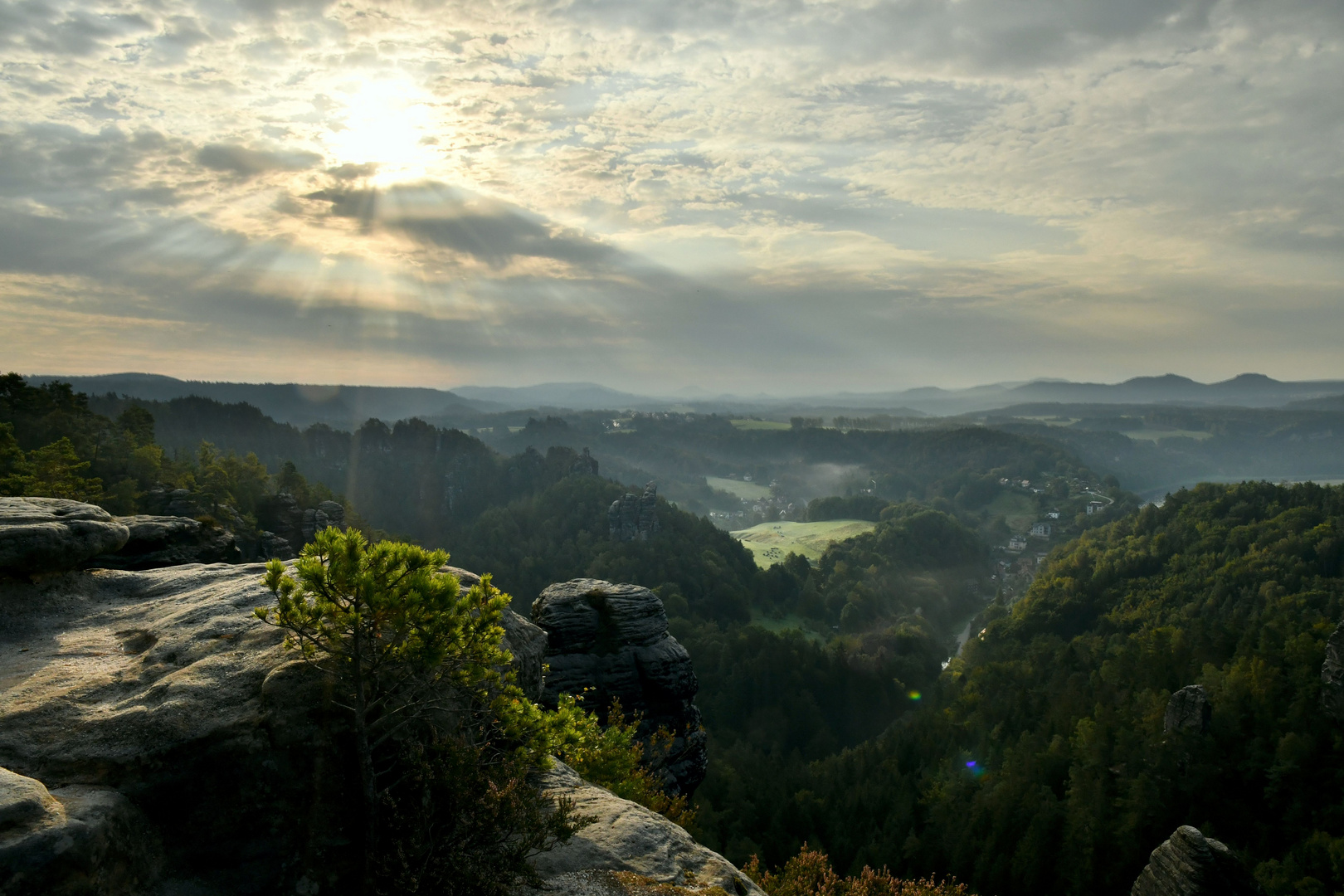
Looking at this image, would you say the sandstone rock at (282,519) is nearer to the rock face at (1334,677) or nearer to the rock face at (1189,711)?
the rock face at (1189,711)

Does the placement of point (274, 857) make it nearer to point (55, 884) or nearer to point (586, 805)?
point (55, 884)

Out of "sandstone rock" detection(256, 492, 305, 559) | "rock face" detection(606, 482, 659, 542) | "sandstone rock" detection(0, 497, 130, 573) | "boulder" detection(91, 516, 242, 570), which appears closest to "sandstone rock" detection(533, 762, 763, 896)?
"sandstone rock" detection(0, 497, 130, 573)

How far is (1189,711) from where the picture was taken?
189 ft

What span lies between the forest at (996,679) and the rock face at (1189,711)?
1038 mm

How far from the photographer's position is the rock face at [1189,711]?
57.3 m

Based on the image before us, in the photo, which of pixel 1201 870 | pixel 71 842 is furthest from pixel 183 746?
pixel 1201 870

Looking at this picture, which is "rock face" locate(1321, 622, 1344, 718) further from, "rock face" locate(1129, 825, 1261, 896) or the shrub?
the shrub

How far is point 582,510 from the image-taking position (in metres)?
180

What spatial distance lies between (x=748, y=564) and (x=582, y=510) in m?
49.3

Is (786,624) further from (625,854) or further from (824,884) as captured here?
(625,854)

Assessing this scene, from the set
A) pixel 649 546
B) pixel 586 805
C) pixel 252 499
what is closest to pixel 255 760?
pixel 586 805

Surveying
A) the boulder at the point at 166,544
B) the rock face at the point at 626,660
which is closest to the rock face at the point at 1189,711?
the rock face at the point at 626,660

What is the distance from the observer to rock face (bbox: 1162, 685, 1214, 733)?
57.3 m

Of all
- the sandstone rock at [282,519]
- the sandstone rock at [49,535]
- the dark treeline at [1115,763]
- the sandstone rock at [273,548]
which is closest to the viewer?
the sandstone rock at [49,535]
